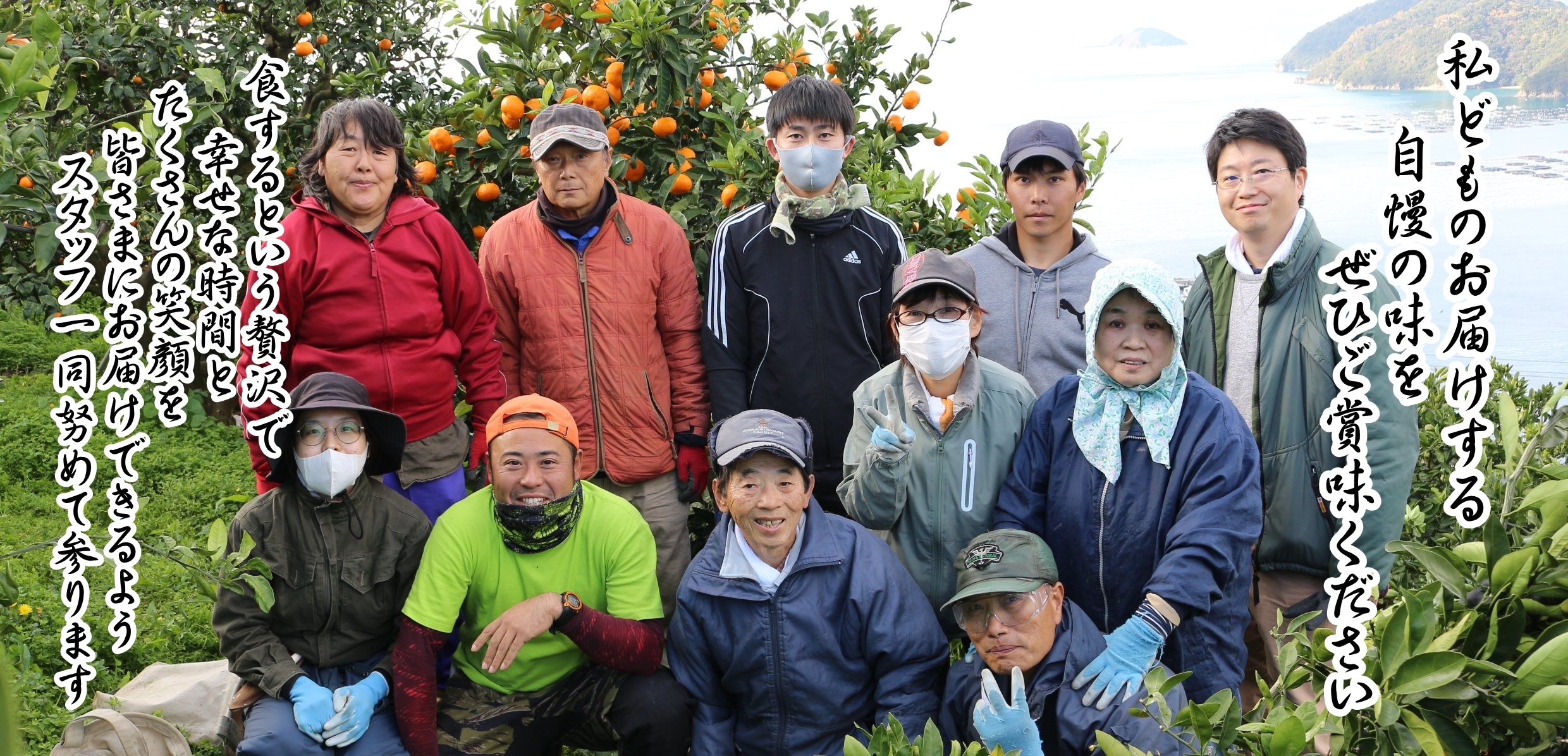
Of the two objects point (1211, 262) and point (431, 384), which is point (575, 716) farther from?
point (1211, 262)

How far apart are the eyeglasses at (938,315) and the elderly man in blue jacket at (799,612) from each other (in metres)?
0.41

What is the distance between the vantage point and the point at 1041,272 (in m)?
3.50

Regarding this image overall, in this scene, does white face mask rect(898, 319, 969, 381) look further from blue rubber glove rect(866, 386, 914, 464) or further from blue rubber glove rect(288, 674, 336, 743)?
blue rubber glove rect(288, 674, 336, 743)

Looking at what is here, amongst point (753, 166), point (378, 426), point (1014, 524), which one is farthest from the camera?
point (753, 166)

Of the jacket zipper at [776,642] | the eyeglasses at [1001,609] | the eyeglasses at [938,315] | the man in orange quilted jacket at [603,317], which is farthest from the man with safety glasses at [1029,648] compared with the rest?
the man in orange quilted jacket at [603,317]

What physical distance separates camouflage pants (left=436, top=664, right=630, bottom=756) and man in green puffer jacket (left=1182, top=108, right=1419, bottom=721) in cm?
181

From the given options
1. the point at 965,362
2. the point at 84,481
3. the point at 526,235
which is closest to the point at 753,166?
the point at 526,235

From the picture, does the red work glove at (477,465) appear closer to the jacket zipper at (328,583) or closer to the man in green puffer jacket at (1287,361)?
the jacket zipper at (328,583)

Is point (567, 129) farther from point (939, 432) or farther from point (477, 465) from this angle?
point (939, 432)

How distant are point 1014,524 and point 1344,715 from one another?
1.60 metres

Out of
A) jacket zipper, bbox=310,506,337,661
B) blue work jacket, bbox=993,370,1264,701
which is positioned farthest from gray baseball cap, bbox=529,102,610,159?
blue work jacket, bbox=993,370,1264,701

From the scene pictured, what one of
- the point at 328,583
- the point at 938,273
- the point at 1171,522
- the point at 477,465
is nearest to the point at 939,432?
the point at 938,273

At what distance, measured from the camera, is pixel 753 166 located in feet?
13.3

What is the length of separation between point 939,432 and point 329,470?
1.63 meters
